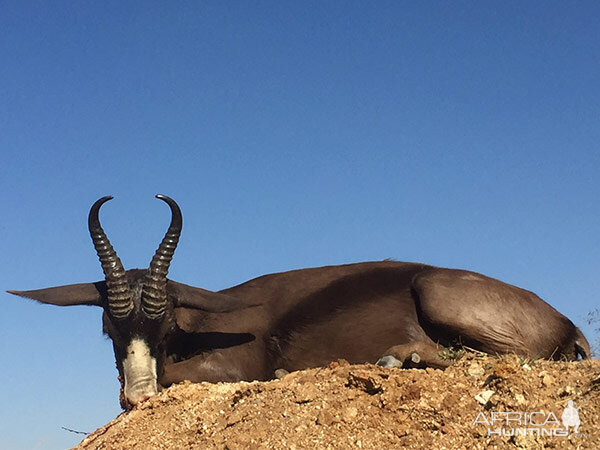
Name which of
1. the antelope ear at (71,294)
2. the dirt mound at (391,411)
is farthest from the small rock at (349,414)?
the antelope ear at (71,294)

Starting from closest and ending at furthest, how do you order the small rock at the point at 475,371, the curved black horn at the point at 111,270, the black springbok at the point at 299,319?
1. the small rock at the point at 475,371
2. the black springbok at the point at 299,319
3. the curved black horn at the point at 111,270

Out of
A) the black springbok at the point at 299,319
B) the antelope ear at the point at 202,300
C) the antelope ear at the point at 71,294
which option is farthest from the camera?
the antelope ear at the point at 202,300

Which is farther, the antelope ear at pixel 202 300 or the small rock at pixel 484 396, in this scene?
the antelope ear at pixel 202 300

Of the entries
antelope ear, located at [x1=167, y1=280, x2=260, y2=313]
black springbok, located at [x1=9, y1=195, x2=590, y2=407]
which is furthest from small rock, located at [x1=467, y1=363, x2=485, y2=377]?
antelope ear, located at [x1=167, y1=280, x2=260, y2=313]

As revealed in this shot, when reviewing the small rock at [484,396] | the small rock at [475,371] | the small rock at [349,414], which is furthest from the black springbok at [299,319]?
the small rock at [349,414]

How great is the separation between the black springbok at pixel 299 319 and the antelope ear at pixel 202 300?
0.05 feet

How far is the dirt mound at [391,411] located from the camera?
593 cm

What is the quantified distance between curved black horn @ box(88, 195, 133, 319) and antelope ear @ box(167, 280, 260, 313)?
2.31 feet

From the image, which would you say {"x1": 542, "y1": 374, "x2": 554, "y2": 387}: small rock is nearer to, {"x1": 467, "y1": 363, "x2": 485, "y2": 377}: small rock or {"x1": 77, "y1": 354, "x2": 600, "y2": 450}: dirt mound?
{"x1": 77, "y1": 354, "x2": 600, "y2": 450}: dirt mound

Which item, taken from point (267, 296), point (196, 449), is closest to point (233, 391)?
point (196, 449)

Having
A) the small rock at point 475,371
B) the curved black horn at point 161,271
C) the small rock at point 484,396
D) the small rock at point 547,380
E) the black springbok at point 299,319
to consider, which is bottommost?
the small rock at point 484,396

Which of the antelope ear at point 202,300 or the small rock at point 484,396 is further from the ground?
the antelope ear at point 202,300

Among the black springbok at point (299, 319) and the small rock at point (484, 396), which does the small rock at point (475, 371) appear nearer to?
the small rock at point (484, 396)

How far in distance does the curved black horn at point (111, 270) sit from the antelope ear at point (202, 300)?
0.71 m
